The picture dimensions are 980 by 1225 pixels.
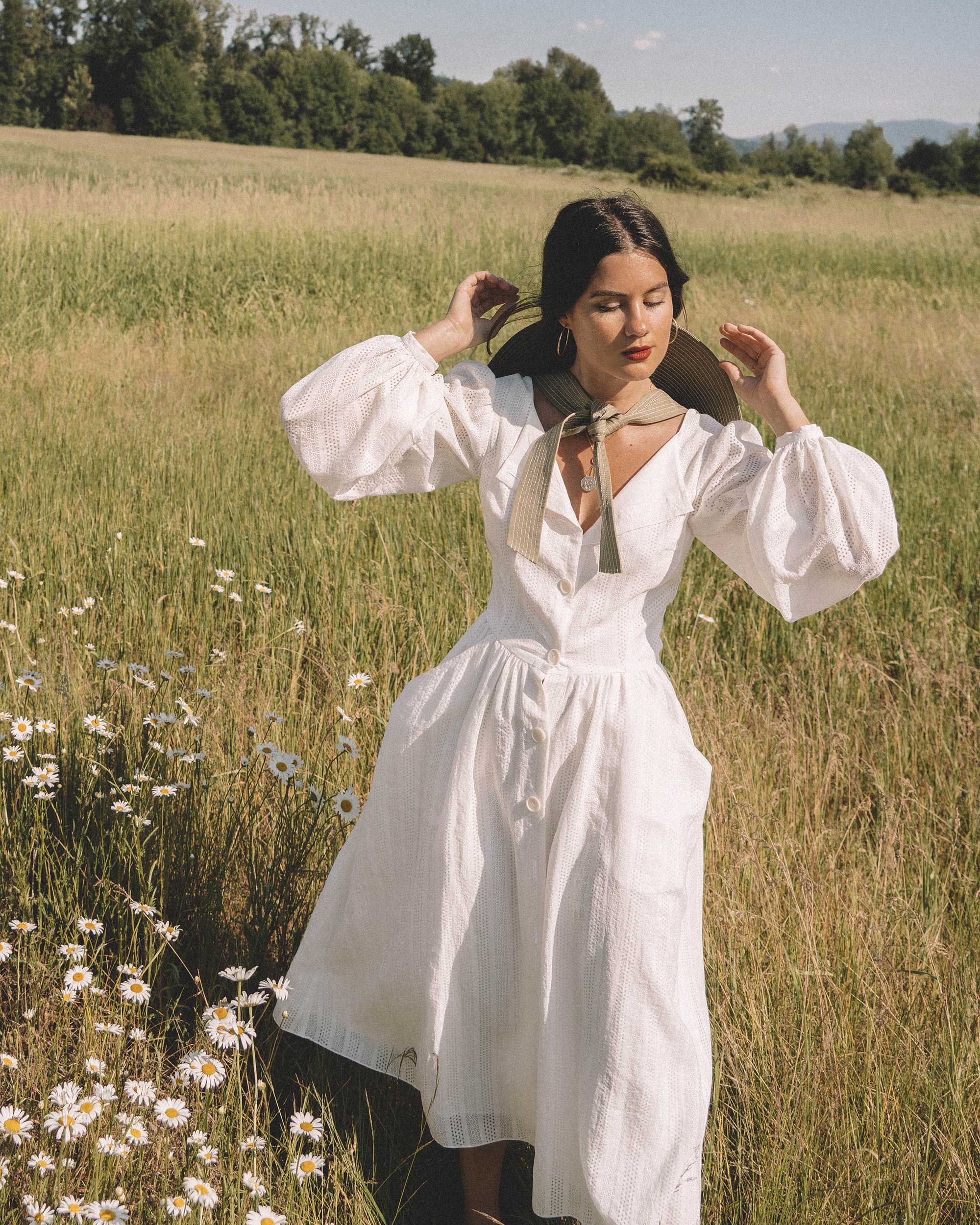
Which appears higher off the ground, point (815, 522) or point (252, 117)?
point (252, 117)

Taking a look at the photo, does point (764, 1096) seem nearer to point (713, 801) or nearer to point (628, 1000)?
point (628, 1000)

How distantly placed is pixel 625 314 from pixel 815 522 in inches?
16.2

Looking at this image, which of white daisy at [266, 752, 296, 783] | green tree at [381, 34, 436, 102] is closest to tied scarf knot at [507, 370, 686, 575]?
white daisy at [266, 752, 296, 783]

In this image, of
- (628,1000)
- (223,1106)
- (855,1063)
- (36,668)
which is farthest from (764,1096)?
(36,668)

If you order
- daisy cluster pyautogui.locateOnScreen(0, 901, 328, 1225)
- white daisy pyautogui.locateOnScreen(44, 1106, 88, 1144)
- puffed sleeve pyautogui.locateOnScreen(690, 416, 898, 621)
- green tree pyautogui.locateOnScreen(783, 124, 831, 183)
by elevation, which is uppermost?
green tree pyautogui.locateOnScreen(783, 124, 831, 183)

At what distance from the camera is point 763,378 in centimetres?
162

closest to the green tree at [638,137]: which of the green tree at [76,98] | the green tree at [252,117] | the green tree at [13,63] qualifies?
the green tree at [252,117]

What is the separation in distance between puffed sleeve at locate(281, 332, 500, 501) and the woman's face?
0.19m

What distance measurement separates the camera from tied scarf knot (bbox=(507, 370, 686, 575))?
5.06 feet

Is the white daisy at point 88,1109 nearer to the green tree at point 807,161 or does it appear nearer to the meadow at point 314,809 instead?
the meadow at point 314,809

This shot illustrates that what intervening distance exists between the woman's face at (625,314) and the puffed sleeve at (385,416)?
193mm

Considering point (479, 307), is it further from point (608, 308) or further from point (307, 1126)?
point (307, 1126)

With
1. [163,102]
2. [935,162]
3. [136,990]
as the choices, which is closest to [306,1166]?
[136,990]

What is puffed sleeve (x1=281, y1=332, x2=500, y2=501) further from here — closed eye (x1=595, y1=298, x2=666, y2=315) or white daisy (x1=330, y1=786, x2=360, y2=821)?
white daisy (x1=330, y1=786, x2=360, y2=821)
